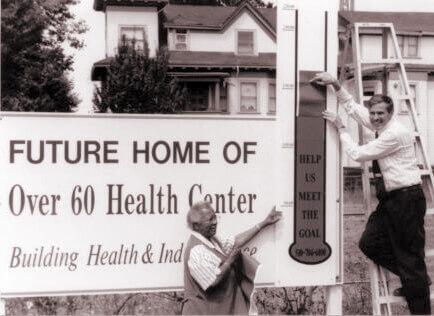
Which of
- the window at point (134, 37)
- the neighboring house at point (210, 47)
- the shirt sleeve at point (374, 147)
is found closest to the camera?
the shirt sleeve at point (374, 147)

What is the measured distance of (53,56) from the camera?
5555mm

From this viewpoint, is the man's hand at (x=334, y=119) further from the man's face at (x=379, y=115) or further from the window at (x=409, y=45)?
the window at (x=409, y=45)

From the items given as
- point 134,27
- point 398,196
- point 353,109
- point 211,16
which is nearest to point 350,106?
point 353,109

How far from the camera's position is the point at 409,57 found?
247 inches

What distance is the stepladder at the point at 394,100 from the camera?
540 cm

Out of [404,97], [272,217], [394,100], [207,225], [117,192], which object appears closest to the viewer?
[207,225]

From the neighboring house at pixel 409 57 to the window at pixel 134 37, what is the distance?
1452mm

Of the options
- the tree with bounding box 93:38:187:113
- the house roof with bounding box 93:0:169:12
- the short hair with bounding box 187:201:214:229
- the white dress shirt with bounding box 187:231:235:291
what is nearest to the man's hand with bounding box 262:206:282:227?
the short hair with bounding box 187:201:214:229

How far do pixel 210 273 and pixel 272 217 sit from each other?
77 centimetres

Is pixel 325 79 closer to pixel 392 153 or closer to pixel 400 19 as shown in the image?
pixel 392 153

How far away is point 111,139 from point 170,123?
0.39 metres

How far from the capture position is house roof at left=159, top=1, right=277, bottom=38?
5.43 meters

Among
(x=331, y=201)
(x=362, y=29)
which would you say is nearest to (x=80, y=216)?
(x=331, y=201)

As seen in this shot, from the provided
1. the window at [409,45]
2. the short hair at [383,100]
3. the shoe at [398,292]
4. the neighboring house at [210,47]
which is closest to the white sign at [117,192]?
the neighboring house at [210,47]
